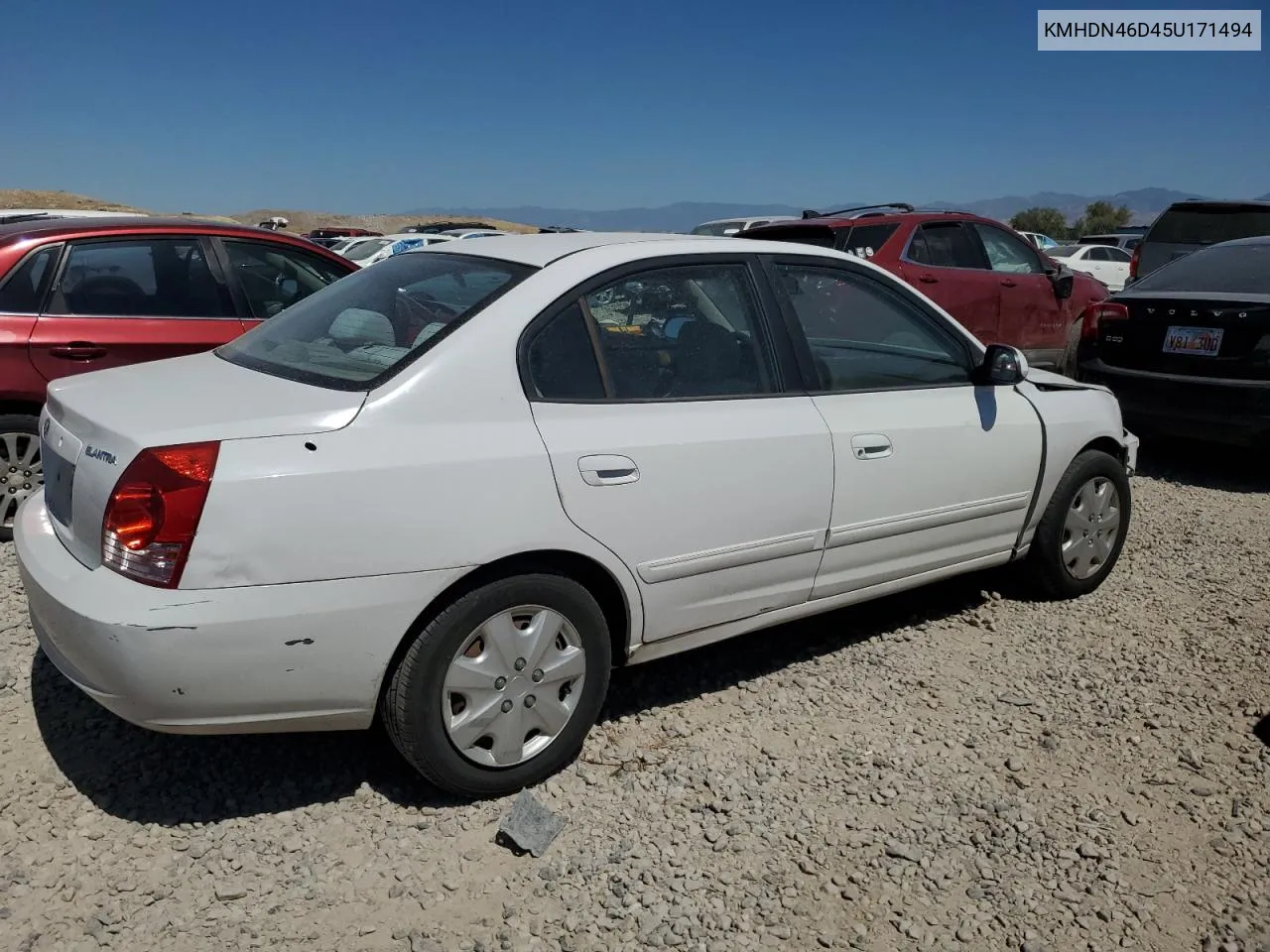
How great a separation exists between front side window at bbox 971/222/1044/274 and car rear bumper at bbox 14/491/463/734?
779cm

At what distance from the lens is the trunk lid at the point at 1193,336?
636 centimetres

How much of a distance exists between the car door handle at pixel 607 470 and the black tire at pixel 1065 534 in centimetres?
225

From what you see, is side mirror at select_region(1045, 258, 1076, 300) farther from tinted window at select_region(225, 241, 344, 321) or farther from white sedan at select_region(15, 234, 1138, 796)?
tinted window at select_region(225, 241, 344, 321)

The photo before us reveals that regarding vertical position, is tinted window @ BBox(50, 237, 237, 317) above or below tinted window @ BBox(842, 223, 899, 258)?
above

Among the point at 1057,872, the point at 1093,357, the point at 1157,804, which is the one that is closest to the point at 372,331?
the point at 1057,872

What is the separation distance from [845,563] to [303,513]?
1972 millimetres

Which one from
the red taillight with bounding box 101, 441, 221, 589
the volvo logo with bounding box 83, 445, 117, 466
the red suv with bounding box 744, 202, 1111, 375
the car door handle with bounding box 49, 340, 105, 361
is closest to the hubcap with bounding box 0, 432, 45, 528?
the car door handle with bounding box 49, 340, 105, 361

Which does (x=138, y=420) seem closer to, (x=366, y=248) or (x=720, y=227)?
(x=720, y=227)

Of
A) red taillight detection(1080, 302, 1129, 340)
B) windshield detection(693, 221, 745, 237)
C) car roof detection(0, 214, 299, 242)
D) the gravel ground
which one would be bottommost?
the gravel ground

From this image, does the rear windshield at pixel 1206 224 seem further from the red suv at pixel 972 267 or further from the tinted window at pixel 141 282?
the tinted window at pixel 141 282

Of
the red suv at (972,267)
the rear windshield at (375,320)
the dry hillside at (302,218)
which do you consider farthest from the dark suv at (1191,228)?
the dry hillside at (302,218)

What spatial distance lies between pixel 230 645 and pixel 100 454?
0.65 metres

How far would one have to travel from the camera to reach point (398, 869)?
9.18 feet

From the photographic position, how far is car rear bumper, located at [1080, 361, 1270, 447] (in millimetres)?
6320
